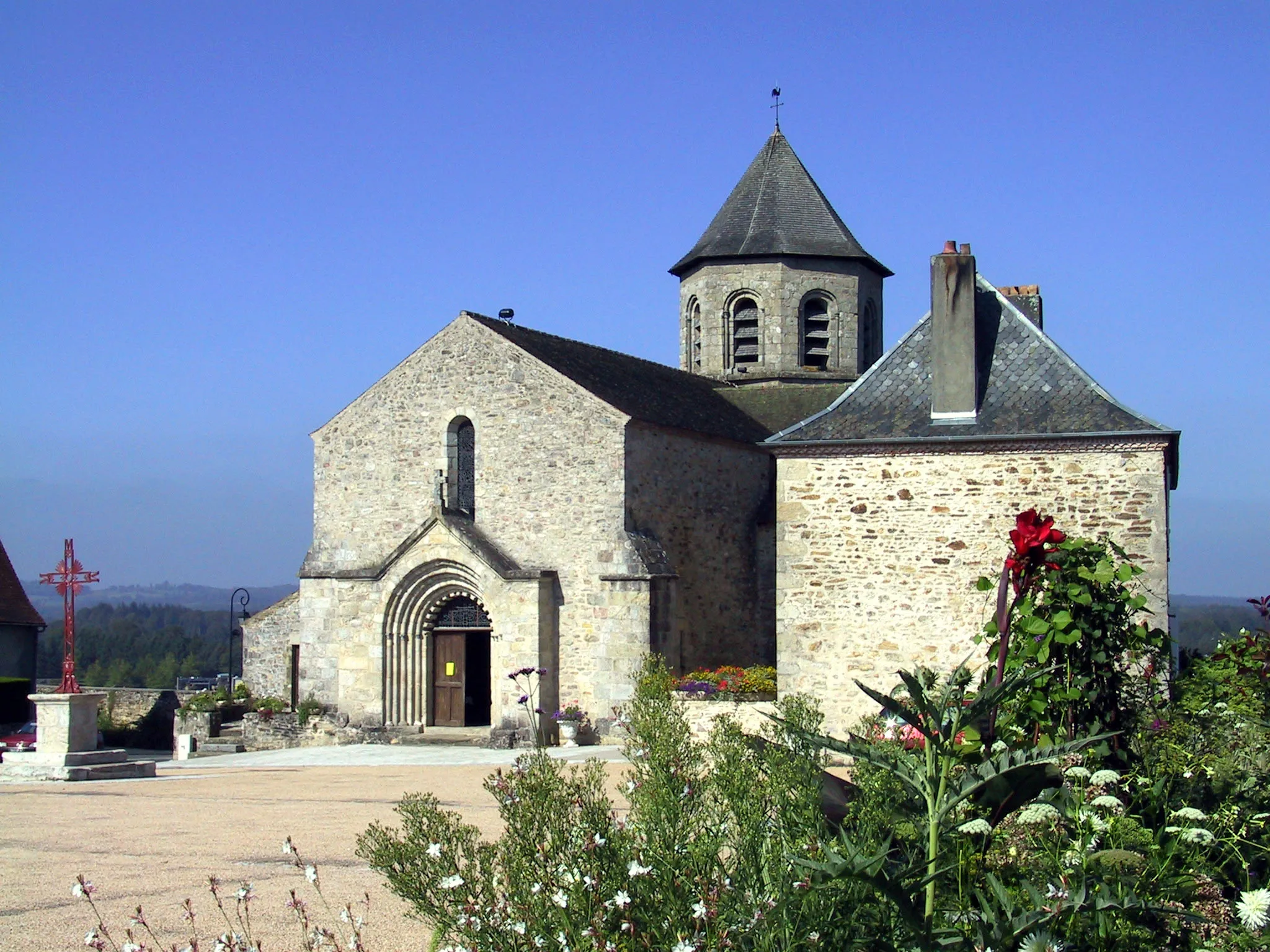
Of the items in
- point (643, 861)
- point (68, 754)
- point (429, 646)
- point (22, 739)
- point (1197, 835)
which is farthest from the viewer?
point (22, 739)

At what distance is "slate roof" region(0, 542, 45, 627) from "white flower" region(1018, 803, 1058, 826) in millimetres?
29063

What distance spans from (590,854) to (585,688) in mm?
15868

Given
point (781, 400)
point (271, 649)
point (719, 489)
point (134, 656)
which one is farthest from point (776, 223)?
point (134, 656)

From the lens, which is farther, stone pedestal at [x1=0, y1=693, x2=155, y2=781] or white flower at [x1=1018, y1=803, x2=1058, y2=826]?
stone pedestal at [x1=0, y1=693, x2=155, y2=781]

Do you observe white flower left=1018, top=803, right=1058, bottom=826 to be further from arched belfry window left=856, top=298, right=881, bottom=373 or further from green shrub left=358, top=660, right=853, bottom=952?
arched belfry window left=856, top=298, right=881, bottom=373

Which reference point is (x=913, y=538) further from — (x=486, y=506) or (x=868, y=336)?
(x=868, y=336)

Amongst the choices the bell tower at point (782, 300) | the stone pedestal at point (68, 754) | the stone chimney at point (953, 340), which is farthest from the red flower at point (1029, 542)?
→ the bell tower at point (782, 300)

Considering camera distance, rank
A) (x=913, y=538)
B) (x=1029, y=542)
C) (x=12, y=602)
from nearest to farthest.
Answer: (x=1029, y=542)
(x=913, y=538)
(x=12, y=602)

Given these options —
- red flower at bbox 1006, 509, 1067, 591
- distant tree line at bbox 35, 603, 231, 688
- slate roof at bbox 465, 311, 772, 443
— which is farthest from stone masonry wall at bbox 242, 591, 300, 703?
distant tree line at bbox 35, 603, 231, 688

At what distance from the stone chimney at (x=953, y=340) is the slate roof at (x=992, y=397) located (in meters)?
0.14

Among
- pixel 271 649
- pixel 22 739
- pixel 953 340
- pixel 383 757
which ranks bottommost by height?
pixel 22 739

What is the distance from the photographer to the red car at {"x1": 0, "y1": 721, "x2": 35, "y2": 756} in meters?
18.8

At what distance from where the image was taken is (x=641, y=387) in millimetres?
23469

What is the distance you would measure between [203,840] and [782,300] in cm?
2035
